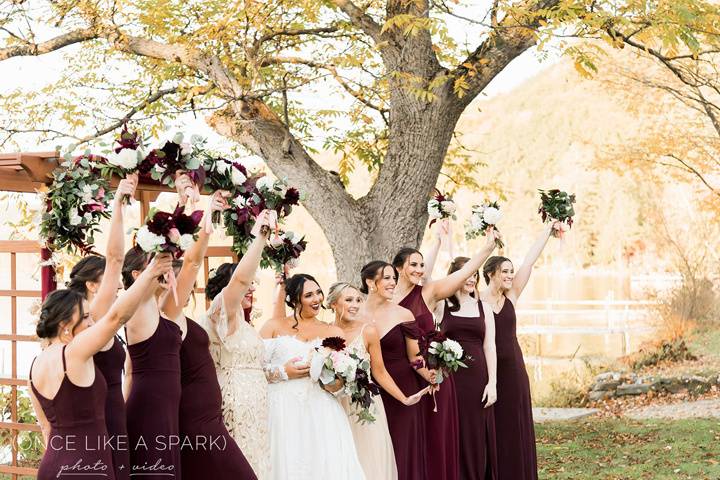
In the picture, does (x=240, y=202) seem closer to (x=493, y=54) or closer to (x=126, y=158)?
(x=126, y=158)

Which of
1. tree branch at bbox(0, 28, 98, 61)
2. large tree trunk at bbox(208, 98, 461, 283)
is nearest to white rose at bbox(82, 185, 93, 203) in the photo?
large tree trunk at bbox(208, 98, 461, 283)

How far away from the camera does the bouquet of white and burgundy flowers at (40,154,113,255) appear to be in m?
5.83

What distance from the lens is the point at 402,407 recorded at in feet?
23.0

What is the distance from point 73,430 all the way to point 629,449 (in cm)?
908

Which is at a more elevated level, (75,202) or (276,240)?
(75,202)

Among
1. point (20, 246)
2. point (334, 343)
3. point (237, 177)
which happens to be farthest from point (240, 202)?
point (20, 246)

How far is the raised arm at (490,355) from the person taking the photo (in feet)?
25.7

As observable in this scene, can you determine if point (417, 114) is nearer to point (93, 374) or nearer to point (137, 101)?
point (137, 101)

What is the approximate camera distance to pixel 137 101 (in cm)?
1306

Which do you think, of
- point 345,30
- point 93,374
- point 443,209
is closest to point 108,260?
point 93,374

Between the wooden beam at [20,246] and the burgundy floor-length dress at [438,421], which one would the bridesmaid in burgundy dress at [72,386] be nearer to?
the wooden beam at [20,246]

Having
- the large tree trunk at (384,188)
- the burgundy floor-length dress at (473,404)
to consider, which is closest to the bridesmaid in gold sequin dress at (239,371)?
the burgundy floor-length dress at (473,404)

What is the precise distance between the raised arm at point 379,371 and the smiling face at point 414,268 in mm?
743

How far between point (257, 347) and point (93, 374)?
1.70 metres
